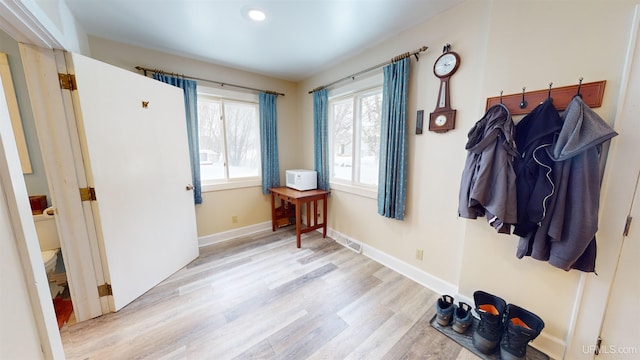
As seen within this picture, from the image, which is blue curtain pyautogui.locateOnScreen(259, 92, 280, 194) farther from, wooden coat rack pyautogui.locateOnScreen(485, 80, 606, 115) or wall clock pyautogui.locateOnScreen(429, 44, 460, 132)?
wooden coat rack pyautogui.locateOnScreen(485, 80, 606, 115)

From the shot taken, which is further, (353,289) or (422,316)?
(353,289)

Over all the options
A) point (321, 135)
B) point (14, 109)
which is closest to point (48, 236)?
point (14, 109)

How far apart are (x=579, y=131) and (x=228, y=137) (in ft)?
10.7

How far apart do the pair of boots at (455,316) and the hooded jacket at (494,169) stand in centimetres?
71

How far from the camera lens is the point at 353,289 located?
6.71 ft

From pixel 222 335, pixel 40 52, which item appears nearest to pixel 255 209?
pixel 222 335

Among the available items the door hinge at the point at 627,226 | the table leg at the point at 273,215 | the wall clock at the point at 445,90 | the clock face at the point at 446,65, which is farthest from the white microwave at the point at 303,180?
the door hinge at the point at 627,226

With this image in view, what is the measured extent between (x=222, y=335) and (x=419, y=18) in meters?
3.01

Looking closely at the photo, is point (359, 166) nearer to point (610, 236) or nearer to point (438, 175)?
point (438, 175)

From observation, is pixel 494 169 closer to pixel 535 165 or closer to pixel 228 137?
pixel 535 165

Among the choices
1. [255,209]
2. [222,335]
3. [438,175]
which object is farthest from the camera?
[255,209]

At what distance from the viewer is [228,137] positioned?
118 inches

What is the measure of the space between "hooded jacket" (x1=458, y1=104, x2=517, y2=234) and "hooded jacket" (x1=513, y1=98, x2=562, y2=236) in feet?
0.20

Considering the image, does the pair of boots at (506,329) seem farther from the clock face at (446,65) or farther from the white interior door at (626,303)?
the clock face at (446,65)
